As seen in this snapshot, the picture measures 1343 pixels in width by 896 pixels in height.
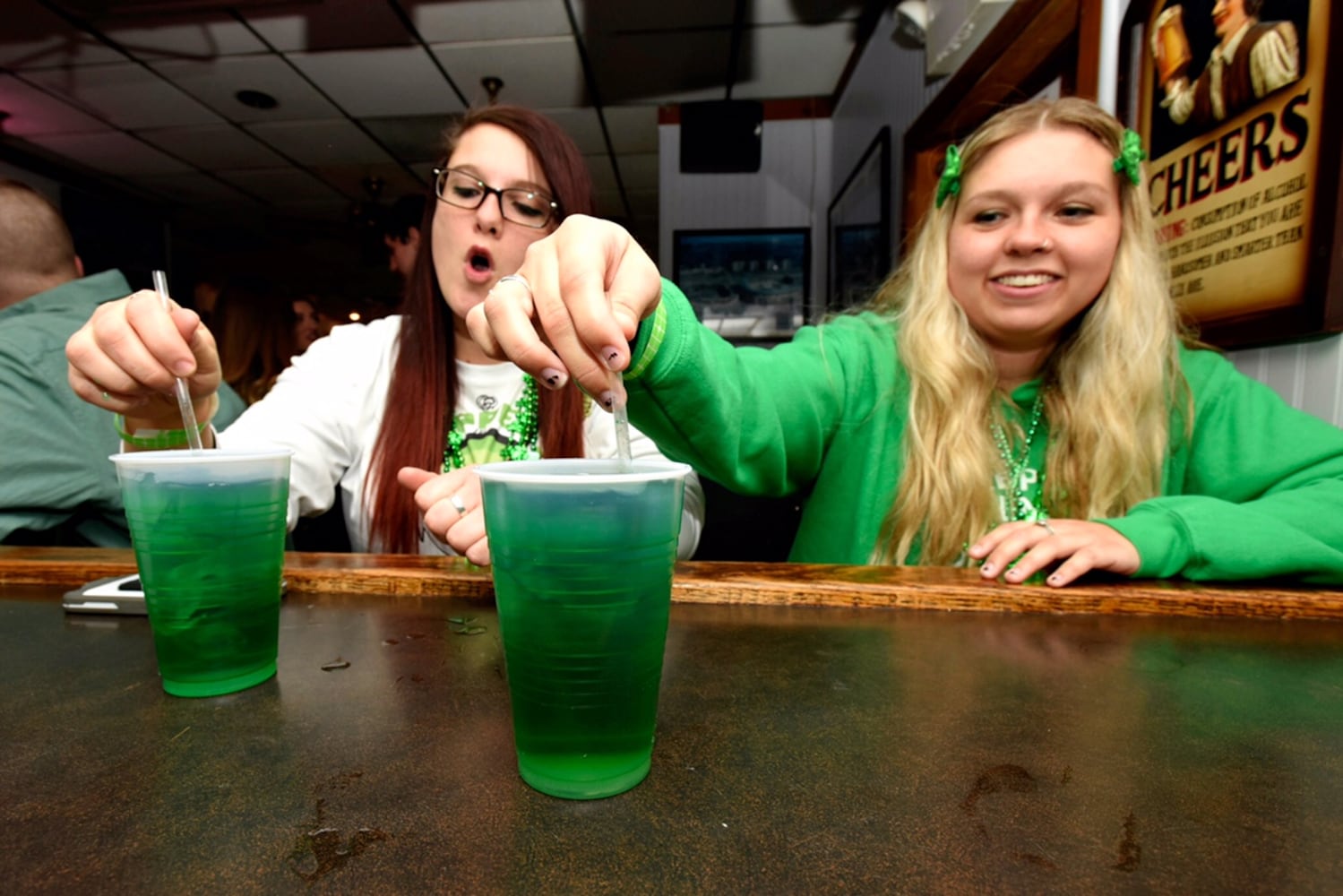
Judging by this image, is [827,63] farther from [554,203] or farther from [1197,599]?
[1197,599]

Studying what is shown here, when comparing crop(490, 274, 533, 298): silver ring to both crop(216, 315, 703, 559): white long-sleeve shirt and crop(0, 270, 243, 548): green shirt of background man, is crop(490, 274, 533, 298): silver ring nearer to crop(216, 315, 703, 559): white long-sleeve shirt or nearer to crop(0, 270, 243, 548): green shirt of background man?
crop(216, 315, 703, 559): white long-sleeve shirt

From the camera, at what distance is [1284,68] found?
110 centimetres

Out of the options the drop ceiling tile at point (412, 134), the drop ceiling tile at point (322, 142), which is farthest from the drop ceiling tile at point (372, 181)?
the drop ceiling tile at point (412, 134)

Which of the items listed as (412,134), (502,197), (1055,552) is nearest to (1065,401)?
(1055,552)

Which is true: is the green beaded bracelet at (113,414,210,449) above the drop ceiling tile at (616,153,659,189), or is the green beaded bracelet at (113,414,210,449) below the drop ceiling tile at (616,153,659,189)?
below

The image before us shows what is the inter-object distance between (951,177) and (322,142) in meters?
4.92

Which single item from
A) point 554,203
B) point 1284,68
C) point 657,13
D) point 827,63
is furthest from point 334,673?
point 827,63

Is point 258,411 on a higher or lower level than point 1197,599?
higher

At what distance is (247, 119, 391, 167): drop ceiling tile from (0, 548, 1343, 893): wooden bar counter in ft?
15.8

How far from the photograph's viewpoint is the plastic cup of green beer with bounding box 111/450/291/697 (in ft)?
1.60

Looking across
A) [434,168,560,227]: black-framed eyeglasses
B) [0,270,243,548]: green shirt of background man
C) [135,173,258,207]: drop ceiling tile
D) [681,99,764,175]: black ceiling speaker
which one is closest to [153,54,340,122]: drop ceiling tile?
[135,173,258,207]: drop ceiling tile

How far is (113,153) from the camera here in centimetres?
498

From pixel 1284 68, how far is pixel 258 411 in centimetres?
173

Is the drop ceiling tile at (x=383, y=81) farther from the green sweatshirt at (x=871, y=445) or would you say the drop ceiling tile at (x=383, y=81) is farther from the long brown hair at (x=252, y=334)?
the green sweatshirt at (x=871, y=445)
